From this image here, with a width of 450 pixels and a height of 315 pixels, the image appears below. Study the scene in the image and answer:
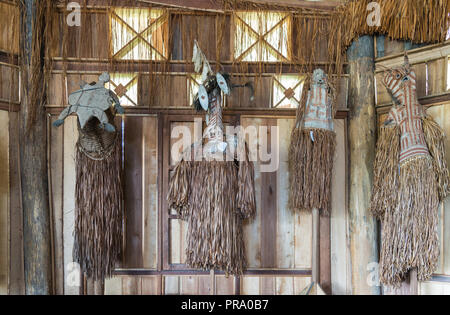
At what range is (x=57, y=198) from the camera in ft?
9.02

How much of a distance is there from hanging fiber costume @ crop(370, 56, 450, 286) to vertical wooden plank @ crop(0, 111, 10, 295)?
7.95 ft

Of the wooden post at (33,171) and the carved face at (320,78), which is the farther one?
the wooden post at (33,171)

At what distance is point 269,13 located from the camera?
9.55ft

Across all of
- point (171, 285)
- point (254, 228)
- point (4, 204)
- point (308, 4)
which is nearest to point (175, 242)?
point (171, 285)

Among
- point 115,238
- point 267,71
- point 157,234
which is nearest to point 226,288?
point 157,234

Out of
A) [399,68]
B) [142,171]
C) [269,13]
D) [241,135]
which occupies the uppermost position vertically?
[269,13]

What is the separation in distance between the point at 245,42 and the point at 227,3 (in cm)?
31

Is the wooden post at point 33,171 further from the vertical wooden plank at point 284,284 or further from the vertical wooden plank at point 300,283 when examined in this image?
the vertical wooden plank at point 300,283

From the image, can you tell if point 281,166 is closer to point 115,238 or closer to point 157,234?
point 157,234

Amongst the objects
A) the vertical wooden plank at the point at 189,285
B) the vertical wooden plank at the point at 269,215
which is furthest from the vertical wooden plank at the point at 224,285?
the vertical wooden plank at the point at 269,215

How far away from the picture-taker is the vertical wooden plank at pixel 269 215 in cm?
279

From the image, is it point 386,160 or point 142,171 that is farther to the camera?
point 142,171

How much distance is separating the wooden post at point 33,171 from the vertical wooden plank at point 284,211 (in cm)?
159

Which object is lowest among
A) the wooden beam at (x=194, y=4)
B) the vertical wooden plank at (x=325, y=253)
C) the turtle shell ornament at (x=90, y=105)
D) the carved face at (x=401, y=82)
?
the vertical wooden plank at (x=325, y=253)
